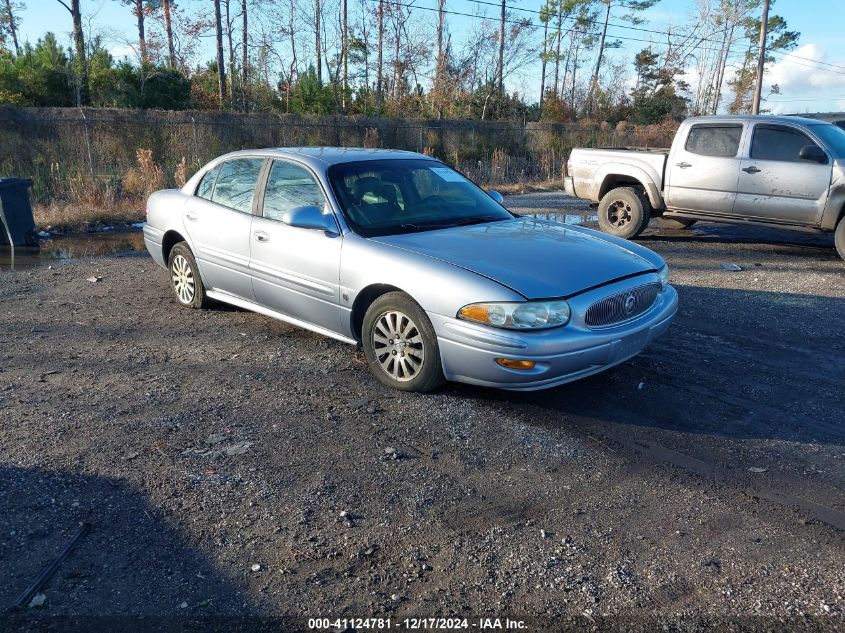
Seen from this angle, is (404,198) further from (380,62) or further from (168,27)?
(380,62)

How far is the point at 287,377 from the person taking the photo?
4961 millimetres

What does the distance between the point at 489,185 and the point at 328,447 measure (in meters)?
16.6

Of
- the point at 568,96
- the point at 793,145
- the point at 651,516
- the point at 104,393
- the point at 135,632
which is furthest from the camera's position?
the point at 568,96

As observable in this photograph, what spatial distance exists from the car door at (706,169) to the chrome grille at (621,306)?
221 inches

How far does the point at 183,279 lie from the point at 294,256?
1971 mm

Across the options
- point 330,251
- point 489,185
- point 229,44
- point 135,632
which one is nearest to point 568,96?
point 229,44

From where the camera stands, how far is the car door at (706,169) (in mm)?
9531

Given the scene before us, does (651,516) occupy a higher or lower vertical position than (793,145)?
lower

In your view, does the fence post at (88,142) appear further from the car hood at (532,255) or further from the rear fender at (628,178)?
the car hood at (532,255)

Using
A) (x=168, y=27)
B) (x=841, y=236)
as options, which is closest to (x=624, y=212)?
(x=841, y=236)

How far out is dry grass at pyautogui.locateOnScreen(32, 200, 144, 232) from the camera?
11.7 metres

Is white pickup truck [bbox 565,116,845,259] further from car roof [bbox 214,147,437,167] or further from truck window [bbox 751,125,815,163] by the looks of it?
car roof [bbox 214,147,437,167]

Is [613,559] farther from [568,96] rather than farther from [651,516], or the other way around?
[568,96]

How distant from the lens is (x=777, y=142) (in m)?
9.20
